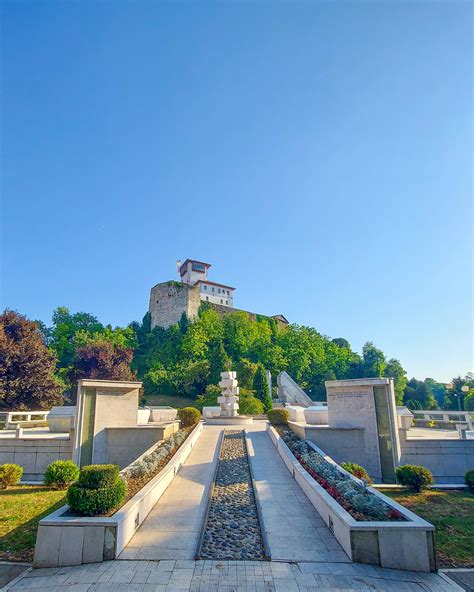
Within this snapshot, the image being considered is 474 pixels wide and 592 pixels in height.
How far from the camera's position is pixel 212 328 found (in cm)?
4819

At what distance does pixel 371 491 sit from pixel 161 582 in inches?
165

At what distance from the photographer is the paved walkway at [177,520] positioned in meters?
5.16

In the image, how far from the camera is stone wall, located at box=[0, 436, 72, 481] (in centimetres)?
1184

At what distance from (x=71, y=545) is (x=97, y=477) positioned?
967mm

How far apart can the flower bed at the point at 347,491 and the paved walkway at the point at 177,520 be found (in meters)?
2.52

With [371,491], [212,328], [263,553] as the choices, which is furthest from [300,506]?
[212,328]

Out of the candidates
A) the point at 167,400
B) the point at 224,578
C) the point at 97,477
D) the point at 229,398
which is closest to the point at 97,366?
the point at 167,400

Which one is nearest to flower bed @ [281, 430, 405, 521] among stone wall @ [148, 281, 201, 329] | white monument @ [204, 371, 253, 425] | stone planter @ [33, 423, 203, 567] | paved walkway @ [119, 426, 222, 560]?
paved walkway @ [119, 426, 222, 560]

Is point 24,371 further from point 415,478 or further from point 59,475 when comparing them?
point 415,478

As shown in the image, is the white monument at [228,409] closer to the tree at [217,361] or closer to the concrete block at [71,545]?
the tree at [217,361]

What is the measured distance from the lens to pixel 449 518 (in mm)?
7492

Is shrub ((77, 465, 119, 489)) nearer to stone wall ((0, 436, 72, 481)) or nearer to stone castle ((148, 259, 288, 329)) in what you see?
stone wall ((0, 436, 72, 481))

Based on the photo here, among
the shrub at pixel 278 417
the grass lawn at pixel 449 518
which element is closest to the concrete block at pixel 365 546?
the grass lawn at pixel 449 518

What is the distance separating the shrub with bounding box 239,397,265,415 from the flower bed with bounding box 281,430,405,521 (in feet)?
47.6
